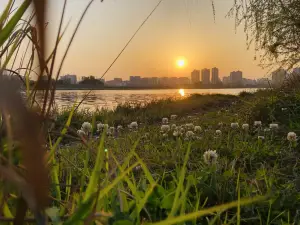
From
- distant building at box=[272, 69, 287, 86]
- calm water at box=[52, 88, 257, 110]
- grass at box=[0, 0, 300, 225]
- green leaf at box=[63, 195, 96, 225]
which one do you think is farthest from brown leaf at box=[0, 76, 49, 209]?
distant building at box=[272, 69, 287, 86]

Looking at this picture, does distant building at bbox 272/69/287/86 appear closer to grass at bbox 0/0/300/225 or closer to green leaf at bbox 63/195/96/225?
grass at bbox 0/0/300/225

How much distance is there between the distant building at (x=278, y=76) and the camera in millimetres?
6486

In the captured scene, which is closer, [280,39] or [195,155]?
[195,155]

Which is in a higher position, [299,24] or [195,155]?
[299,24]

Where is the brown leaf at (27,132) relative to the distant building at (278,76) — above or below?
below

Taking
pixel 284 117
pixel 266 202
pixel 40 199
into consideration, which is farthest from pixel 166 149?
pixel 40 199

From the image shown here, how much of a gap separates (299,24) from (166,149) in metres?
4.48

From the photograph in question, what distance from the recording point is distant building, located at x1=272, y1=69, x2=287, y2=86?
21.3ft

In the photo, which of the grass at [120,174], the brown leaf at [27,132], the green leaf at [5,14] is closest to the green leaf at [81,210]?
the grass at [120,174]

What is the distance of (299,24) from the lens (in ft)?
19.9

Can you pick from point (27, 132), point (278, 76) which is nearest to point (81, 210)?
point (27, 132)

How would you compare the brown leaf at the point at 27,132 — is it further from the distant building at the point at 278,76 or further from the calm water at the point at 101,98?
the distant building at the point at 278,76

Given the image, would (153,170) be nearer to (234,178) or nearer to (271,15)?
(234,178)

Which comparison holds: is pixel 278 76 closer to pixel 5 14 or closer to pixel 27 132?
pixel 5 14
